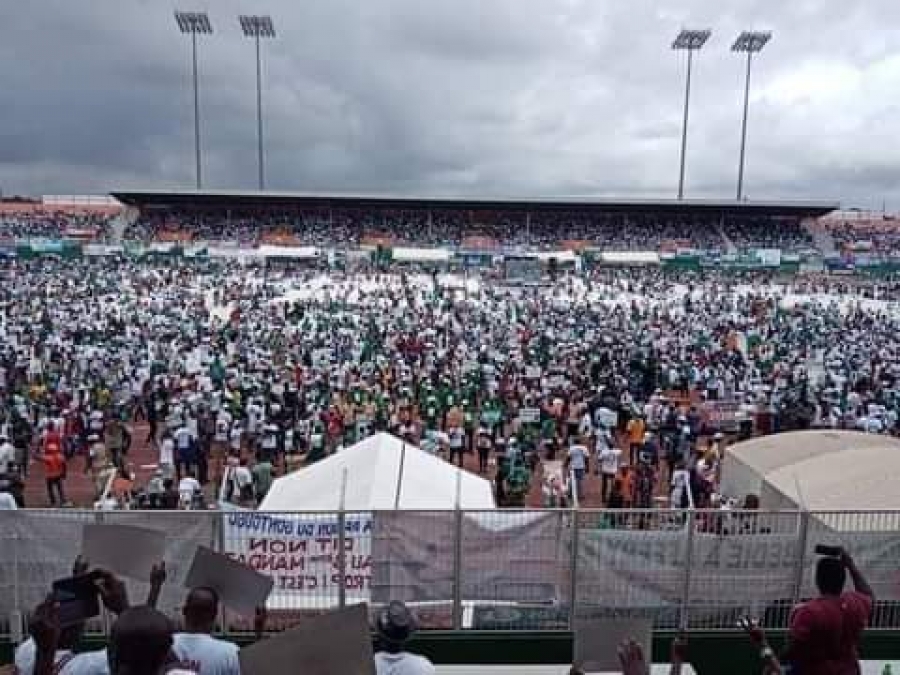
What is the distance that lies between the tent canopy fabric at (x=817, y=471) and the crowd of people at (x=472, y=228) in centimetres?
4293

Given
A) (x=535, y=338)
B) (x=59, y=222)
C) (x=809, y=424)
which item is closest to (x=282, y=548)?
(x=809, y=424)

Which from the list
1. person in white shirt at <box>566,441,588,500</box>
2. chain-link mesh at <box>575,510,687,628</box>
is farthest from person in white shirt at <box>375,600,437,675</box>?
person in white shirt at <box>566,441,588,500</box>

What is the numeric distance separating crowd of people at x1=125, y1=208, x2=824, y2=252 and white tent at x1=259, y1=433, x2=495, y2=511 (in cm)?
4575

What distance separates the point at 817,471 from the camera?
27.5 ft

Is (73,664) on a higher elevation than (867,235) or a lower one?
lower

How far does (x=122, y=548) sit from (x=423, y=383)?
39.8ft

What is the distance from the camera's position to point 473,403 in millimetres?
15594

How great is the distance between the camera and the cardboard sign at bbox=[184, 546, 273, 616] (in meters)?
3.77

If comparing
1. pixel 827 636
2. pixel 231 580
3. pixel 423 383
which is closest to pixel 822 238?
pixel 423 383

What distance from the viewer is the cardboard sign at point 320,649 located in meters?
2.60

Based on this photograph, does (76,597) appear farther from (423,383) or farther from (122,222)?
(122,222)

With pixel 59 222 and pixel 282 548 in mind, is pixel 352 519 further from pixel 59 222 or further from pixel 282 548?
pixel 59 222

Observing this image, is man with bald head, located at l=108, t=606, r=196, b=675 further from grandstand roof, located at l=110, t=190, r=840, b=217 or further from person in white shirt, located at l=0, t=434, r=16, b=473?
grandstand roof, located at l=110, t=190, r=840, b=217

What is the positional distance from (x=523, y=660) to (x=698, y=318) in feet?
74.1
